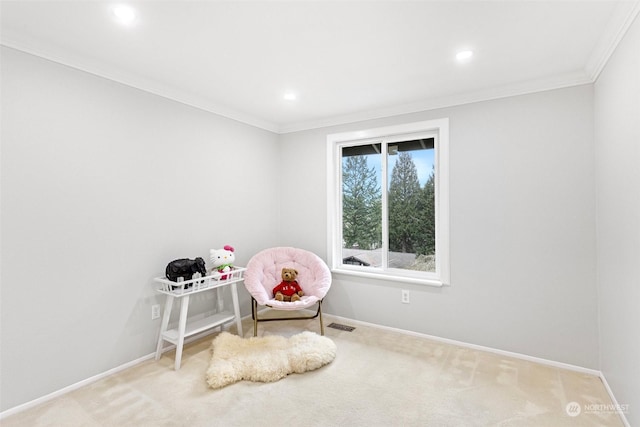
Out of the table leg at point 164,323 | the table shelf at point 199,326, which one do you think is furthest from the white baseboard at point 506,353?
the table leg at point 164,323

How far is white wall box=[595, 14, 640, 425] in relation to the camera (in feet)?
5.66

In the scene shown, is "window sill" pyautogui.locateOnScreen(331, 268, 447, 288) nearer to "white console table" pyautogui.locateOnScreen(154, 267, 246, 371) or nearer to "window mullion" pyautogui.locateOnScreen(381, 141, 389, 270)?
"window mullion" pyautogui.locateOnScreen(381, 141, 389, 270)

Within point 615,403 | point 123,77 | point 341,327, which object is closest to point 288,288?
point 341,327

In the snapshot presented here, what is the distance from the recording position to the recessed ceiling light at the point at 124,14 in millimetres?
1728

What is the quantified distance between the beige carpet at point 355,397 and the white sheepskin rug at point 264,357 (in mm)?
61

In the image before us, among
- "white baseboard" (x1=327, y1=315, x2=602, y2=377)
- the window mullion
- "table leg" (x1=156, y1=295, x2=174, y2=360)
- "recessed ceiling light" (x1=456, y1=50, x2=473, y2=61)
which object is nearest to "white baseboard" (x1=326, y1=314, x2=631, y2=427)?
"white baseboard" (x1=327, y1=315, x2=602, y2=377)

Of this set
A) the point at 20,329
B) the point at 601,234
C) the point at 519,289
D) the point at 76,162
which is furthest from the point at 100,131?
the point at 601,234

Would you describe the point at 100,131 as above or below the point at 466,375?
above

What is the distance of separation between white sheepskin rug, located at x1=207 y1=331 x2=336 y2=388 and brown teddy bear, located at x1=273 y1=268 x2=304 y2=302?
1.30ft

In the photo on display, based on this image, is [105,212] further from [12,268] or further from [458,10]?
[458,10]

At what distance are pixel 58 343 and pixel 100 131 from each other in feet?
5.11

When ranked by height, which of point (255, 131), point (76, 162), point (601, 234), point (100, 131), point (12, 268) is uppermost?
point (255, 131)

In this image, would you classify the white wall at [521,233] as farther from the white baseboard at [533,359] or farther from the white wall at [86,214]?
the white wall at [86,214]

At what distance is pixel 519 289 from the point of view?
2730 mm
